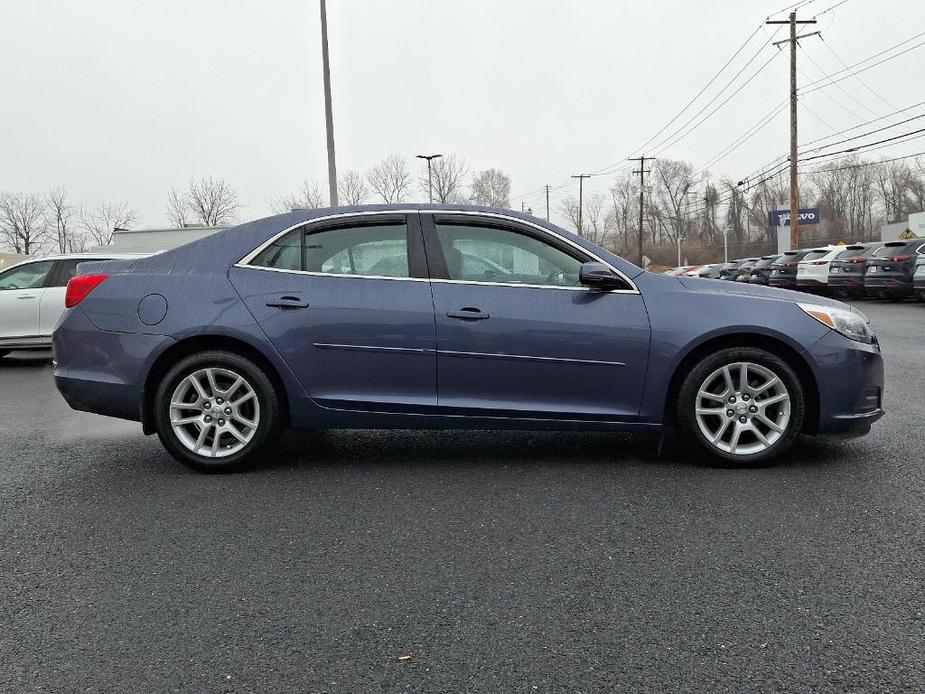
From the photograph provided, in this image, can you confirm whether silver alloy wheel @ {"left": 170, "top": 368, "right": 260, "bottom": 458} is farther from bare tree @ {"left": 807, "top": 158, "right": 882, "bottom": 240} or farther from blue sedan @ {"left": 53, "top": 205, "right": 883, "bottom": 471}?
bare tree @ {"left": 807, "top": 158, "right": 882, "bottom": 240}

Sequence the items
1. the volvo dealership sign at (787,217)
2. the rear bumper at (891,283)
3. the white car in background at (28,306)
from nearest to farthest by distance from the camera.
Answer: the white car in background at (28,306), the rear bumper at (891,283), the volvo dealership sign at (787,217)

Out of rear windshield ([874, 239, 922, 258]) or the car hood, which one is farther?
rear windshield ([874, 239, 922, 258])

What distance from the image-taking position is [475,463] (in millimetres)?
4996

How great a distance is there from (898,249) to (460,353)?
19.5 meters

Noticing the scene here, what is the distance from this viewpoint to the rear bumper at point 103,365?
15.6ft

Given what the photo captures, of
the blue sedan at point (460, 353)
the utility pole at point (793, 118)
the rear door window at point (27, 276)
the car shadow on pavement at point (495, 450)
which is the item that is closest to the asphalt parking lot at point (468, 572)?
the car shadow on pavement at point (495, 450)

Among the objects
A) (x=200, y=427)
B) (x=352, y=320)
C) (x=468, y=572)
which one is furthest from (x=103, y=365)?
(x=468, y=572)

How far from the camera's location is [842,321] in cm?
482

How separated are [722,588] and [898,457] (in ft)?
8.53

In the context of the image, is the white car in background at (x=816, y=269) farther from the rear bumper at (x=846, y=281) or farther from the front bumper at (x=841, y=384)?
the front bumper at (x=841, y=384)

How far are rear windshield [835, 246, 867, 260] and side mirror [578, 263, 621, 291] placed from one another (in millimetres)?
20812

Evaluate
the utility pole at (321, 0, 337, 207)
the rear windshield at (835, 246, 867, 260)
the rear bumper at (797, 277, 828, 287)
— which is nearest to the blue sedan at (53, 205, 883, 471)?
the utility pole at (321, 0, 337, 207)

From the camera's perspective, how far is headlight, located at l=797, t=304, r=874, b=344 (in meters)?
4.78

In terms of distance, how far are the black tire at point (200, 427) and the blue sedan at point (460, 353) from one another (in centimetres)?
1
